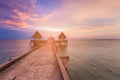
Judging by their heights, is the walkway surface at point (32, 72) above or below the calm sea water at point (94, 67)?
above

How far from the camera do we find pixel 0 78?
14.3 ft

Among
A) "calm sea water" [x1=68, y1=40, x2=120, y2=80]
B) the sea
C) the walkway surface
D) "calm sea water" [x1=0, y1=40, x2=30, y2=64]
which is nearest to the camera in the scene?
the walkway surface

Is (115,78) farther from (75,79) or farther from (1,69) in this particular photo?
(1,69)

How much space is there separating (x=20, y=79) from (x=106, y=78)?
10.4m

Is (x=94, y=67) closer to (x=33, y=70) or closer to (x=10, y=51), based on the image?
(x=33, y=70)

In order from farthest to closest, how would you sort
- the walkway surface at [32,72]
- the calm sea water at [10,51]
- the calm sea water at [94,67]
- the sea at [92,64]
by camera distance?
the calm sea water at [10,51] < the sea at [92,64] < the calm sea water at [94,67] < the walkway surface at [32,72]

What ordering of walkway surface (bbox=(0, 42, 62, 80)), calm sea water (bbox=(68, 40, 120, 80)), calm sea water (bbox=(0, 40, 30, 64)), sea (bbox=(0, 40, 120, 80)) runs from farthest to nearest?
calm sea water (bbox=(0, 40, 30, 64)), sea (bbox=(0, 40, 120, 80)), calm sea water (bbox=(68, 40, 120, 80)), walkway surface (bbox=(0, 42, 62, 80))

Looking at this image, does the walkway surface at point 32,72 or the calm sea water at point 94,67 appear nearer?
the walkway surface at point 32,72

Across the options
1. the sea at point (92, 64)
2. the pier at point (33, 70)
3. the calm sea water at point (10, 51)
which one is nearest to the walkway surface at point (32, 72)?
the pier at point (33, 70)

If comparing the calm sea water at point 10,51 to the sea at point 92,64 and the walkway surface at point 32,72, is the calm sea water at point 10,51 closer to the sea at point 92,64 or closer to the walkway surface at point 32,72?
the sea at point 92,64

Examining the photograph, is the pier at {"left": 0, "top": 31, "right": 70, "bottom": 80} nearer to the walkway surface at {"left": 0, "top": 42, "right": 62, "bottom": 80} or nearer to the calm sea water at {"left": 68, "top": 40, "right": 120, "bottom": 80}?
the walkway surface at {"left": 0, "top": 42, "right": 62, "bottom": 80}

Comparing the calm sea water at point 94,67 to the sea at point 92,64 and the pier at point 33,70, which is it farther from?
the pier at point 33,70

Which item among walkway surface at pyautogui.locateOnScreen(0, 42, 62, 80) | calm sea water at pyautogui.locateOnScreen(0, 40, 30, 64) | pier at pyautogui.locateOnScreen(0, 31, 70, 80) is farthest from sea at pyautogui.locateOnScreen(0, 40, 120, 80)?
walkway surface at pyautogui.locateOnScreen(0, 42, 62, 80)

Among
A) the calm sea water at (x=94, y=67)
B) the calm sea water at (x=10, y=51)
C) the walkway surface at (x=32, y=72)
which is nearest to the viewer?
the walkway surface at (x=32, y=72)
